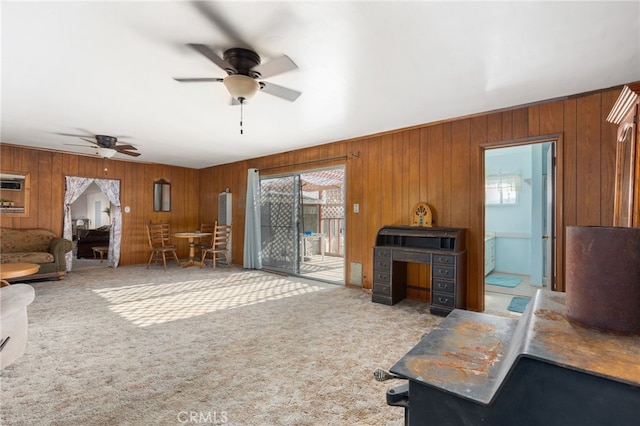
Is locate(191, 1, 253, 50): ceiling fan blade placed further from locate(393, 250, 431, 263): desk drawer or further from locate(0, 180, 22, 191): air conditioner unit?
locate(0, 180, 22, 191): air conditioner unit

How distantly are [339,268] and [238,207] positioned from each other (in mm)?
2634

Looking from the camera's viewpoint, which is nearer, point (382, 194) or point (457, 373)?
point (457, 373)

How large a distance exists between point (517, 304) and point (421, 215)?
168 cm

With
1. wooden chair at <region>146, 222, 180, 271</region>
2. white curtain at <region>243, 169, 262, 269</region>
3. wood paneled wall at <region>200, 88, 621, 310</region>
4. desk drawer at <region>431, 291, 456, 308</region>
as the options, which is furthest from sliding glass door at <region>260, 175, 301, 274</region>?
desk drawer at <region>431, 291, 456, 308</region>

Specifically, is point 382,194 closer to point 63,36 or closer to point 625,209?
point 625,209

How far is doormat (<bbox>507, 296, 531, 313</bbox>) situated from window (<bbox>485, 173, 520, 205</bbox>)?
224cm

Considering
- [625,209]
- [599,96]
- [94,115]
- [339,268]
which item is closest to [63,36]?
[94,115]

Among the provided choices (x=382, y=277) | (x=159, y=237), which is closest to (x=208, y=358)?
(x=382, y=277)

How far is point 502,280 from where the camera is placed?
518cm

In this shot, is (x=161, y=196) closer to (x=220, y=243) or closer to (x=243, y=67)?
(x=220, y=243)

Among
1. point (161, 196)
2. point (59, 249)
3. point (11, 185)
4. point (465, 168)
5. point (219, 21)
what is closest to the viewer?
point (219, 21)

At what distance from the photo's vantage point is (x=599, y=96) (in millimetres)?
2850

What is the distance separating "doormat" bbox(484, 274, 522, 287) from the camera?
4.88 m

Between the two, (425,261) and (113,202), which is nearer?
(425,261)
